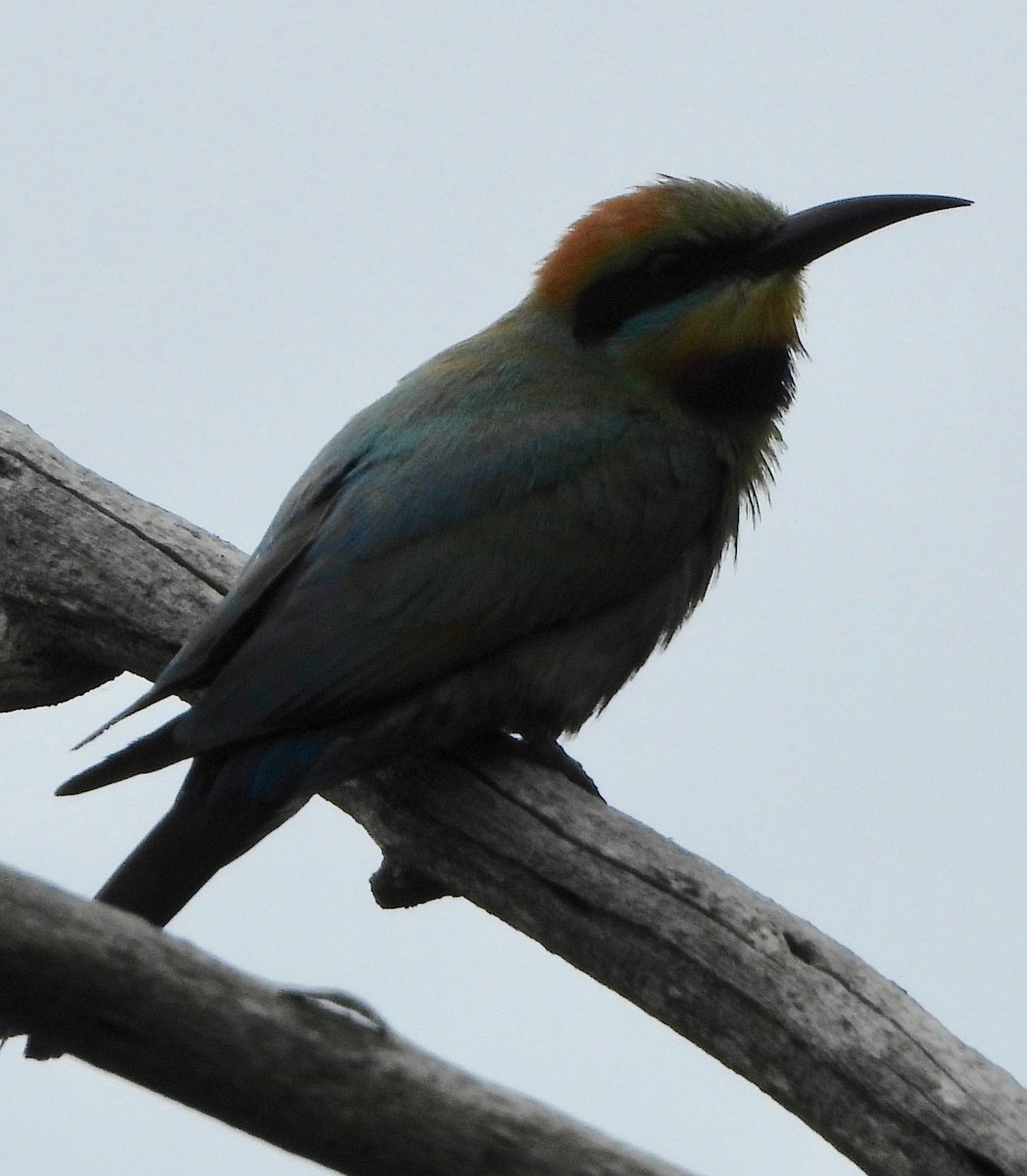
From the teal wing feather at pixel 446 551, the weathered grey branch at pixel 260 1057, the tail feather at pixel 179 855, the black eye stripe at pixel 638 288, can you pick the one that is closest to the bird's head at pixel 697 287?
the black eye stripe at pixel 638 288

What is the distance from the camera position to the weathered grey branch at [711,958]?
10.9ft

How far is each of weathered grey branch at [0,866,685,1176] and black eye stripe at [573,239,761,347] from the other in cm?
286

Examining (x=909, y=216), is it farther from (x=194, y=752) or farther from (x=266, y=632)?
(x=194, y=752)

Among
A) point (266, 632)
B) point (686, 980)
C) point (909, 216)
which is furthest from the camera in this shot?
point (909, 216)

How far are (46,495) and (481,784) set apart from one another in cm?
142

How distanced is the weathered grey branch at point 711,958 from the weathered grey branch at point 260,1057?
1338 millimetres

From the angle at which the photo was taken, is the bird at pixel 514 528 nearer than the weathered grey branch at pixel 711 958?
No

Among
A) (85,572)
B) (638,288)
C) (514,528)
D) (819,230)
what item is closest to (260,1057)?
(514,528)

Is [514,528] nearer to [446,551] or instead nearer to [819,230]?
[446,551]

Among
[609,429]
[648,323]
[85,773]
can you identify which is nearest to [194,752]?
[85,773]

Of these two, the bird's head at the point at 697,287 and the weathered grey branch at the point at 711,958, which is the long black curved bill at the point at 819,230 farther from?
the weathered grey branch at the point at 711,958

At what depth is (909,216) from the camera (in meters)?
5.02

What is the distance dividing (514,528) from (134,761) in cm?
106

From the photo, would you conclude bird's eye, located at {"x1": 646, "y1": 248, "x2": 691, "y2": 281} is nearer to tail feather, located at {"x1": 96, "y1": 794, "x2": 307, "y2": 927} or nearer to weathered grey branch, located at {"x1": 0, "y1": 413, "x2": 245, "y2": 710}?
weathered grey branch, located at {"x1": 0, "y1": 413, "x2": 245, "y2": 710}
